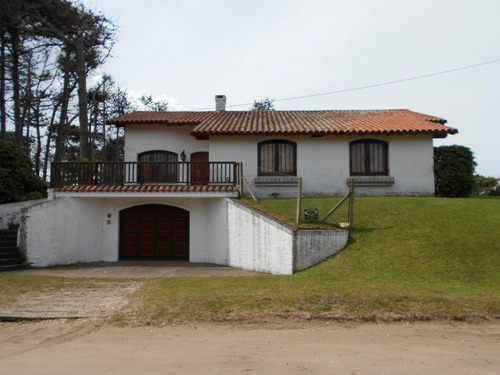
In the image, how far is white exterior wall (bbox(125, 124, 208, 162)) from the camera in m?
18.2

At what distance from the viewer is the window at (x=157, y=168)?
15695mm

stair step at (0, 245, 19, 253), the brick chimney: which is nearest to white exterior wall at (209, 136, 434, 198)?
the brick chimney

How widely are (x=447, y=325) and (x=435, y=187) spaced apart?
456 inches

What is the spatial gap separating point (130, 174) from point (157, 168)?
80.3 inches

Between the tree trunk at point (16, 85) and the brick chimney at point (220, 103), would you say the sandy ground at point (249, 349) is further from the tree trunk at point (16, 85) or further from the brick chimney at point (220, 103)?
the tree trunk at point (16, 85)

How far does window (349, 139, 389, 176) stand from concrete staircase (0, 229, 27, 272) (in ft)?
42.2

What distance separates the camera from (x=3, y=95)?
77.3 ft

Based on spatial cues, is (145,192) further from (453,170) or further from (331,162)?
(453,170)

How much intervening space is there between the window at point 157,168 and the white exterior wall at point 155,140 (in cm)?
26

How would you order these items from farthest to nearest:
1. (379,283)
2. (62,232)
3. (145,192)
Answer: (145,192) < (62,232) < (379,283)

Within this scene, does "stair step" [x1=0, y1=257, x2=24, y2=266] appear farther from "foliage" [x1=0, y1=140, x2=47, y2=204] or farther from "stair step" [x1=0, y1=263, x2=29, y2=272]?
"foliage" [x1=0, y1=140, x2=47, y2=204]

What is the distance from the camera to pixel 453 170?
16.5 metres

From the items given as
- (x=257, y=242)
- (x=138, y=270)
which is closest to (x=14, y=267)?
(x=138, y=270)

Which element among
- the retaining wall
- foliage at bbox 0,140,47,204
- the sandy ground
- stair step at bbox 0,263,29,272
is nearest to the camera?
the sandy ground
